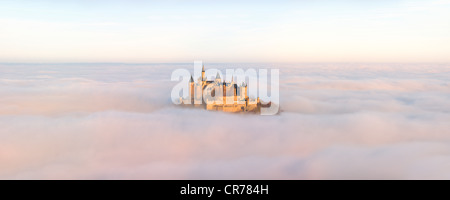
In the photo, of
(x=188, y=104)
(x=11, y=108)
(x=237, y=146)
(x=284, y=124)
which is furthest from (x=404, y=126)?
(x=11, y=108)

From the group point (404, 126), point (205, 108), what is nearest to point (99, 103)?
point (205, 108)

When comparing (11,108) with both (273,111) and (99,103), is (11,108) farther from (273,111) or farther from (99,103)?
(273,111)

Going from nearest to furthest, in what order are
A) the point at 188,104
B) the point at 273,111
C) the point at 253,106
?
1. the point at 253,106
2. the point at 188,104
3. the point at 273,111

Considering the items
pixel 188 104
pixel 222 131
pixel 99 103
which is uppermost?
pixel 99 103

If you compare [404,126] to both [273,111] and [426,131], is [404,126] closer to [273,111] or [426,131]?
[426,131]

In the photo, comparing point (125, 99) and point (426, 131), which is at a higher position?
point (125, 99)

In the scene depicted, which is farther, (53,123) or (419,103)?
(419,103)

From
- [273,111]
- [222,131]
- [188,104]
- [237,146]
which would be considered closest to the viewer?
[237,146]
